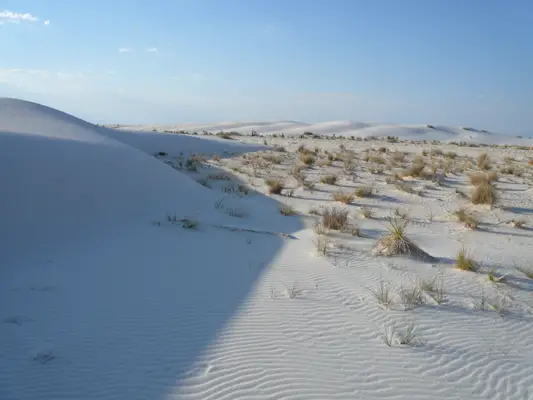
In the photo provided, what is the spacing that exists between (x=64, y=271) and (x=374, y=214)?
6.61m

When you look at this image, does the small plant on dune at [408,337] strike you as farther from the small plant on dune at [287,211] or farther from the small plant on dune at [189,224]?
the small plant on dune at [287,211]

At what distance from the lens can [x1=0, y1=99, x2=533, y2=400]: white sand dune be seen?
3258mm

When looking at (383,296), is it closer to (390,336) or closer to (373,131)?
(390,336)

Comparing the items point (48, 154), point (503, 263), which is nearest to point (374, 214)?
point (503, 263)

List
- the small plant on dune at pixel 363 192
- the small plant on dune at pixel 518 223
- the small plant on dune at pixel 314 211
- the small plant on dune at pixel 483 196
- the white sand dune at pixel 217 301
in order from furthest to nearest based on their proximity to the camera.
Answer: the small plant on dune at pixel 363 192 → the small plant on dune at pixel 483 196 → the small plant on dune at pixel 314 211 → the small plant on dune at pixel 518 223 → the white sand dune at pixel 217 301

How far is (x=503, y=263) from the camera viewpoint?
254 inches

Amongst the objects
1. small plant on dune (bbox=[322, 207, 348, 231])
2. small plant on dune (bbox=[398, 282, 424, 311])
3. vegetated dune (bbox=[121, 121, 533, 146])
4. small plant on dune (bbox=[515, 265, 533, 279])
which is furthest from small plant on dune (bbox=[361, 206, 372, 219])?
vegetated dune (bbox=[121, 121, 533, 146])

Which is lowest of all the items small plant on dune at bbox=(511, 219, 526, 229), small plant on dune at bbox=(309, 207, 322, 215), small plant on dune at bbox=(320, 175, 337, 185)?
small plant on dune at bbox=(511, 219, 526, 229)

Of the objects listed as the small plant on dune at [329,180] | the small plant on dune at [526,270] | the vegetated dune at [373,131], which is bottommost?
the small plant on dune at [526,270]

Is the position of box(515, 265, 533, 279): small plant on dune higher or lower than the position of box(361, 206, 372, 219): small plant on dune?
lower

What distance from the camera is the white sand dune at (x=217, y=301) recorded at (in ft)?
10.7

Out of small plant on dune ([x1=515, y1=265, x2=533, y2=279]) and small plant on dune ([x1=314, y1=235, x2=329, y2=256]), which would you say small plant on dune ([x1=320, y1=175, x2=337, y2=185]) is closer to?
small plant on dune ([x1=314, y1=235, x2=329, y2=256])

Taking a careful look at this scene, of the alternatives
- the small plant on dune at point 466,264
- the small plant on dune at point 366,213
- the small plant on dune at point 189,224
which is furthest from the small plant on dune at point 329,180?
the small plant on dune at point 466,264

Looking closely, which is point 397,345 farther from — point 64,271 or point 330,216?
point 330,216
